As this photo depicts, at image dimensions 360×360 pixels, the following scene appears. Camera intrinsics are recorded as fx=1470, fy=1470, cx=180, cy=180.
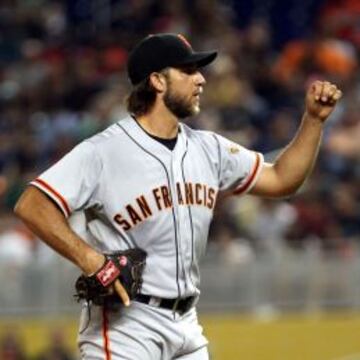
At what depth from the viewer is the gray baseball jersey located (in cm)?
→ 562

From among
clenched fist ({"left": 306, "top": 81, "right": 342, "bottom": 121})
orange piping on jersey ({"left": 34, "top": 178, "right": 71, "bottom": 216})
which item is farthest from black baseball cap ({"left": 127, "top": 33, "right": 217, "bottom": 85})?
orange piping on jersey ({"left": 34, "top": 178, "right": 71, "bottom": 216})

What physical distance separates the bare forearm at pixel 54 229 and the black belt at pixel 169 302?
292 millimetres

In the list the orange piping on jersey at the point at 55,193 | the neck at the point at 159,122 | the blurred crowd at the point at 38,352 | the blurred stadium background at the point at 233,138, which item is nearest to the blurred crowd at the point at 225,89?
the blurred stadium background at the point at 233,138

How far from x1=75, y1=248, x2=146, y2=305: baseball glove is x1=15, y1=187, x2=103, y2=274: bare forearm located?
40 mm

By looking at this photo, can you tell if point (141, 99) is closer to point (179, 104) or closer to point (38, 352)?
point (179, 104)

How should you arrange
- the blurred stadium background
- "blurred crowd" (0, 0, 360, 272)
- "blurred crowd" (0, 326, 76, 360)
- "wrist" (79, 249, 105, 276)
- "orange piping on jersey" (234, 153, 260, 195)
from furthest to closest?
"blurred crowd" (0, 0, 360, 272) < the blurred stadium background < "blurred crowd" (0, 326, 76, 360) < "orange piping on jersey" (234, 153, 260, 195) < "wrist" (79, 249, 105, 276)

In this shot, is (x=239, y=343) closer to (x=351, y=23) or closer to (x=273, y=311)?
(x=273, y=311)

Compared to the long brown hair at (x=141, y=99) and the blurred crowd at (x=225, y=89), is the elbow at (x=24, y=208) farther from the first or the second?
the blurred crowd at (x=225, y=89)

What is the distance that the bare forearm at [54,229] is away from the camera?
5.52 meters

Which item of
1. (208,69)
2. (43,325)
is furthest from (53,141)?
(43,325)

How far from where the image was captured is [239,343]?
416 inches

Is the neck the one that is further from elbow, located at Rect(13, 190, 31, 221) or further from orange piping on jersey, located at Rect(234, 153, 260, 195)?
elbow, located at Rect(13, 190, 31, 221)

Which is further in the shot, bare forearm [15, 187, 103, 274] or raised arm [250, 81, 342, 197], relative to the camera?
raised arm [250, 81, 342, 197]

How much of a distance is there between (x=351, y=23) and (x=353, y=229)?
3.33 meters
